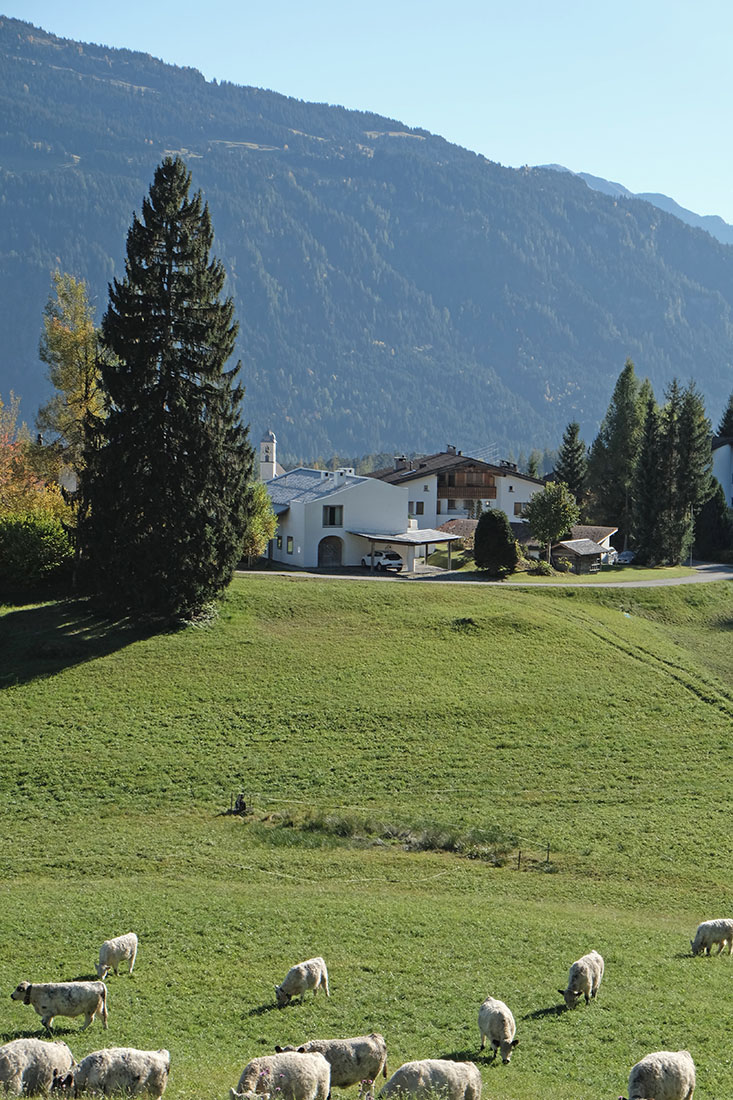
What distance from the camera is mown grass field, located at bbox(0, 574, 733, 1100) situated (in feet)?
59.8

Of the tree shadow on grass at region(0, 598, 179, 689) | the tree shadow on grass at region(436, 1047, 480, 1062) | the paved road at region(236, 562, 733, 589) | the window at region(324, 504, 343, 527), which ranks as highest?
the window at region(324, 504, 343, 527)

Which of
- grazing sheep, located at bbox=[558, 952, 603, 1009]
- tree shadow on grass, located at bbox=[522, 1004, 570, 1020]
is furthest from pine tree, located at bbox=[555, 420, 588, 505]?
tree shadow on grass, located at bbox=[522, 1004, 570, 1020]

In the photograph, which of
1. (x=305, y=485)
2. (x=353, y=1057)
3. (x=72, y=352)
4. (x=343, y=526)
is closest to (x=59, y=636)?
(x=72, y=352)

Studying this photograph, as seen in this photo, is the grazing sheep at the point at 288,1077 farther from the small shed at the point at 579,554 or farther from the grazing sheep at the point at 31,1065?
the small shed at the point at 579,554

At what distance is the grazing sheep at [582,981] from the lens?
62.3 ft

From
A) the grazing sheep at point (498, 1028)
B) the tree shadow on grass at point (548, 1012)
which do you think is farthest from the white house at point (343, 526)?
the grazing sheep at point (498, 1028)

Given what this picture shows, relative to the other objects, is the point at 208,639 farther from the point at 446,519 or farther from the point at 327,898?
the point at 446,519

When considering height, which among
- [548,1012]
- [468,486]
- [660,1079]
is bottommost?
[548,1012]

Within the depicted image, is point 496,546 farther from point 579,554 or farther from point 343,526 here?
point 579,554

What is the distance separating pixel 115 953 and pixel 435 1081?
8343mm

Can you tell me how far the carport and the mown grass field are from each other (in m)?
8.94

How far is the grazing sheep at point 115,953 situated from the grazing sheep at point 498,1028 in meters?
7.63

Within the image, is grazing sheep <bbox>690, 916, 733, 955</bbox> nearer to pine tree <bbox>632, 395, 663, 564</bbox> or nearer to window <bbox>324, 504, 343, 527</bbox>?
window <bbox>324, 504, 343, 527</bbox>

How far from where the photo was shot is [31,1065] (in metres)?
14.5
